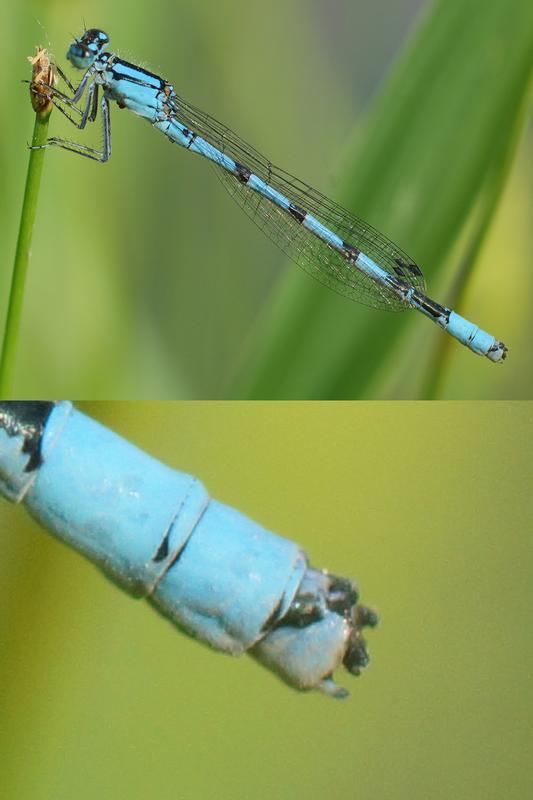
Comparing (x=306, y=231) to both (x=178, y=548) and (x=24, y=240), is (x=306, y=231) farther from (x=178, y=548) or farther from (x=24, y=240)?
(x=178, y=548)

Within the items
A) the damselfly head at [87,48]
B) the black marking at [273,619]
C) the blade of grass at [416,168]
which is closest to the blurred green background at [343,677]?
the black marking at [273,619]

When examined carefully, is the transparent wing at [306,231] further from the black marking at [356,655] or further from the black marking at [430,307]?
the black marking at [356,655]

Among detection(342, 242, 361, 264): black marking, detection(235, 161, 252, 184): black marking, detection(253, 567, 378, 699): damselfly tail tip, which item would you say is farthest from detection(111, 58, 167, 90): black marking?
detection(253, 567, 378, 699): damselfly tail tip

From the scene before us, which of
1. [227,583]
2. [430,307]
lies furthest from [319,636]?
[430,307]

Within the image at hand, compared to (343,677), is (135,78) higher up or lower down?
higher up

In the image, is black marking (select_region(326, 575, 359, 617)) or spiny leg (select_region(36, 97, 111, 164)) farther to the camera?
spiny leg (select_region(36, 97, 111, 164))

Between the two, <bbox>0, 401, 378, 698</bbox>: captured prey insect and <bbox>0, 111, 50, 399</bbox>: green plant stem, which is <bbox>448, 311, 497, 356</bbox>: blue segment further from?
<bbox>0, 111, 50, 399</bbox>: green plant stem

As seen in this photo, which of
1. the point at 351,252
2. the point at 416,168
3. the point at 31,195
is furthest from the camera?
the point at 351,252
